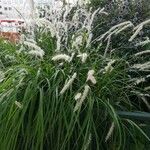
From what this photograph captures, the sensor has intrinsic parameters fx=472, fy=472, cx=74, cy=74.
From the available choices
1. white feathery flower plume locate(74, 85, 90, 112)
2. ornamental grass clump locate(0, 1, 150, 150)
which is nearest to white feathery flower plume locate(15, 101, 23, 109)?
ornamental grass clump locate(0, 1, 150, 150)

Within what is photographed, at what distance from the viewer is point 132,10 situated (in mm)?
3393

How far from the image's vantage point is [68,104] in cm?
227

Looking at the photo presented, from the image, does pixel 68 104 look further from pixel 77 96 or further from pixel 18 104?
pixel 18 104

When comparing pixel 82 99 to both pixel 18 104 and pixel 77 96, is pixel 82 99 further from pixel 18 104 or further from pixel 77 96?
pixel 18 104

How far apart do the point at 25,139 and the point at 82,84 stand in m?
0.41

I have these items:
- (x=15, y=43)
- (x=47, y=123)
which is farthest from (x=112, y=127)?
(x=15, y=43)

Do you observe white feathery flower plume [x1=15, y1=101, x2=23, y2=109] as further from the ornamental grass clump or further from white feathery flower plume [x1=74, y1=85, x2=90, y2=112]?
white feathery flower plume [x1=74, y1=85, x2=90, y2=112]

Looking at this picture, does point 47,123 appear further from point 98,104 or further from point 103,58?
point 103,58

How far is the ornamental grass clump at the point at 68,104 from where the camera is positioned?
7.38ft

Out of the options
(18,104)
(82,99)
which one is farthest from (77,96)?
(18,104)

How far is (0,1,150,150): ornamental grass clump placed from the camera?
7.38 ft

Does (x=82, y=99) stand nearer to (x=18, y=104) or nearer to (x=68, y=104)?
(x=68, y=104)

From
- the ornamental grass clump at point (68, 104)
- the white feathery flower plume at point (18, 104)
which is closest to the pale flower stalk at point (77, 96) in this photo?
the ornamental grass clump at point (68, 104)

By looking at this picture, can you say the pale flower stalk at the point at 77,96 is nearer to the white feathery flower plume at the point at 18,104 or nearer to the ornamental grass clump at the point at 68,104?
the ornamental grass clump at the point at 68,104
